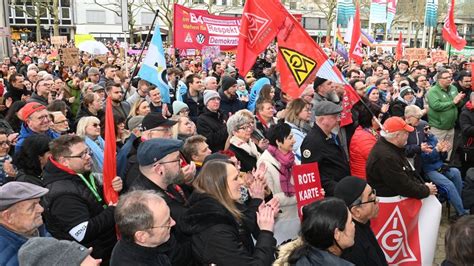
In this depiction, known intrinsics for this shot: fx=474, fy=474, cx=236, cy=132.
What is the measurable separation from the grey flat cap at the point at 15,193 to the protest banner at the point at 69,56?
1111 cm

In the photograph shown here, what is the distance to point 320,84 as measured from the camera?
21.2 ft

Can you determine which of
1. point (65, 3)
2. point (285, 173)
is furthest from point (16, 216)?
point (65, 3)

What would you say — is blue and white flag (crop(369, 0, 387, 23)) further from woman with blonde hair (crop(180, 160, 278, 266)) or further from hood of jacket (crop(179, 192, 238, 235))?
hood of jacket (crop(179, 192, 238, 235))

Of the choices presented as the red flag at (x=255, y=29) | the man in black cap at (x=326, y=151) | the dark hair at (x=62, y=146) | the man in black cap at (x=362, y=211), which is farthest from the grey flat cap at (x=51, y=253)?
the red flag at (x=255, y=29)

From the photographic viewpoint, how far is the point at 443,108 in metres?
7.79

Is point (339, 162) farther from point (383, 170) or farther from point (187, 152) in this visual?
point (187, 152)

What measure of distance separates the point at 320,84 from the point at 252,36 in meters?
1.14

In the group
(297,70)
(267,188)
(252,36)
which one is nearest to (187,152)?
(267,188)

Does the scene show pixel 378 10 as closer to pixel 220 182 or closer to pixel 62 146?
pixel 62 146

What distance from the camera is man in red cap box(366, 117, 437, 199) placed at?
14.7 ft

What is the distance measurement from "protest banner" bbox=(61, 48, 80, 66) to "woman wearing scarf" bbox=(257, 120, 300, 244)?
1015 cm

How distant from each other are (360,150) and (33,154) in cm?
338

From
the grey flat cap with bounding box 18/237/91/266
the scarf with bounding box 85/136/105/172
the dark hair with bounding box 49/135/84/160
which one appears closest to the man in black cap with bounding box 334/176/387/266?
the grey flat cap with bounding box 18/237/91/266

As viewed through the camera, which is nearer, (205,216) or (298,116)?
(205,216)
